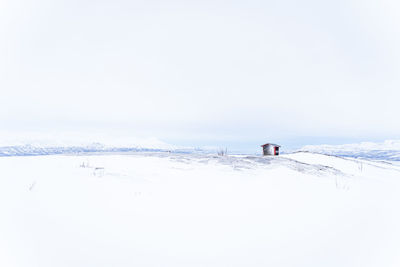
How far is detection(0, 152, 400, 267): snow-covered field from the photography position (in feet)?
9.34

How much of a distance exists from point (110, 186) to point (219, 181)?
254 cm

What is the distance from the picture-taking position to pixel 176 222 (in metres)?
3.63

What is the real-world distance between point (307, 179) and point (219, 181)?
2.92 meters

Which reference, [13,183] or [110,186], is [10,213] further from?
[110,186]

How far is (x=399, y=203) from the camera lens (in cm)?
595

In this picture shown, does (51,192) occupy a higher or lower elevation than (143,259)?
higher

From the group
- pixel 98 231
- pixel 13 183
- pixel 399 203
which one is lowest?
pixel 399 203

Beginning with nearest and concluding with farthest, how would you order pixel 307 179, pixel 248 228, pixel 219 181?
pixel 248 228, pixel 219 181, pixel 307 179

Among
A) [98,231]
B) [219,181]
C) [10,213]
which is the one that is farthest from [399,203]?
[10,213]

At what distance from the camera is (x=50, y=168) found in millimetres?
5141

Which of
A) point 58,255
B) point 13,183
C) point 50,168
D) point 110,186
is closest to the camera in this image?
point 58,255

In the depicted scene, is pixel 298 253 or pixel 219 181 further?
pixel 219 181

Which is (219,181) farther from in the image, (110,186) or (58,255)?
(58,255)

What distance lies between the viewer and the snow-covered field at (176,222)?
285 cm
